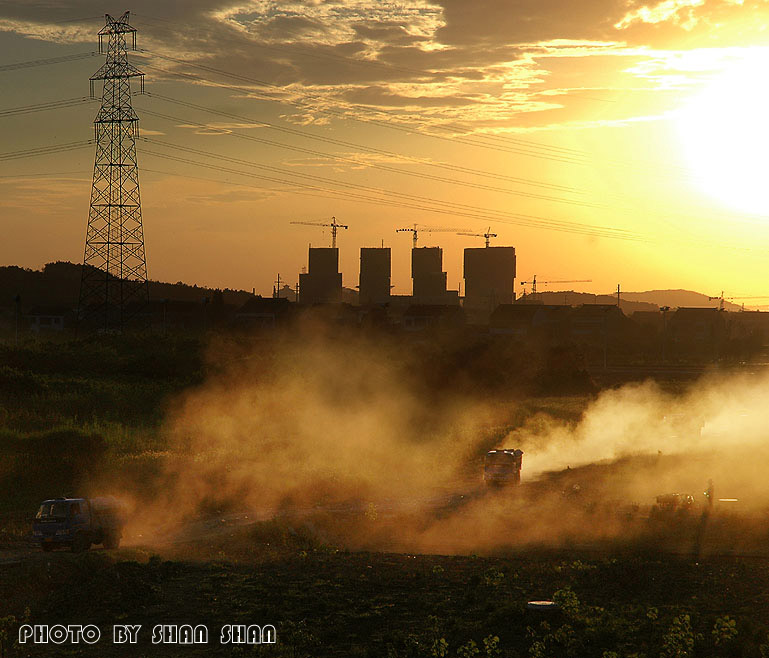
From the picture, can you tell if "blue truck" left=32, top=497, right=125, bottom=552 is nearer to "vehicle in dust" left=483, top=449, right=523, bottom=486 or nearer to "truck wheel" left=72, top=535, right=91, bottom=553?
"truck wheel" left=72, top=535, right=91, bottom=553

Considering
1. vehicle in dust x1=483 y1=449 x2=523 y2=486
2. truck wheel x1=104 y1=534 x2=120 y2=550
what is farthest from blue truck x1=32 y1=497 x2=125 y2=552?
vehicle in dust x1=483 y1=449 x2=523 y2=486

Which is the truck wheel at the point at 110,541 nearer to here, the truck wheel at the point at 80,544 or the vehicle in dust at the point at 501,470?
the truck wheel at the point at 80,544

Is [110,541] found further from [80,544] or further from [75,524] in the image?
[75,524]

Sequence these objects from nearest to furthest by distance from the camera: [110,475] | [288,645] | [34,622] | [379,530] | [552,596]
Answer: [288,645] < [34,622] < [552,596] < [379,530] < [110,475]

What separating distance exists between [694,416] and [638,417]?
24.3 feet

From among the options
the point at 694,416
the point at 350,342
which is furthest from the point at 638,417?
the point at 350,342

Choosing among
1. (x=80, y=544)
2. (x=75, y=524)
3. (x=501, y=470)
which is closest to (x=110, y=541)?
(x=80, y=544)

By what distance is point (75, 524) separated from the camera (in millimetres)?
31641

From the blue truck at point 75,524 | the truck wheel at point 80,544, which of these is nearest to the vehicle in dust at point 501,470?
the blue truck at point 75,524

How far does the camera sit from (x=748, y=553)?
1286 inches

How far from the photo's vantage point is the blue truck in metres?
31.4

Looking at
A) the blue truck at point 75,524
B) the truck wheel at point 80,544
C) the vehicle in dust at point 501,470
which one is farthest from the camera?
the vehicle in dust at point 501,470

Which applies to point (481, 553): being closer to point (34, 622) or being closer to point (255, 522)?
point (255, 522)

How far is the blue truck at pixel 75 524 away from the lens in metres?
31.4
